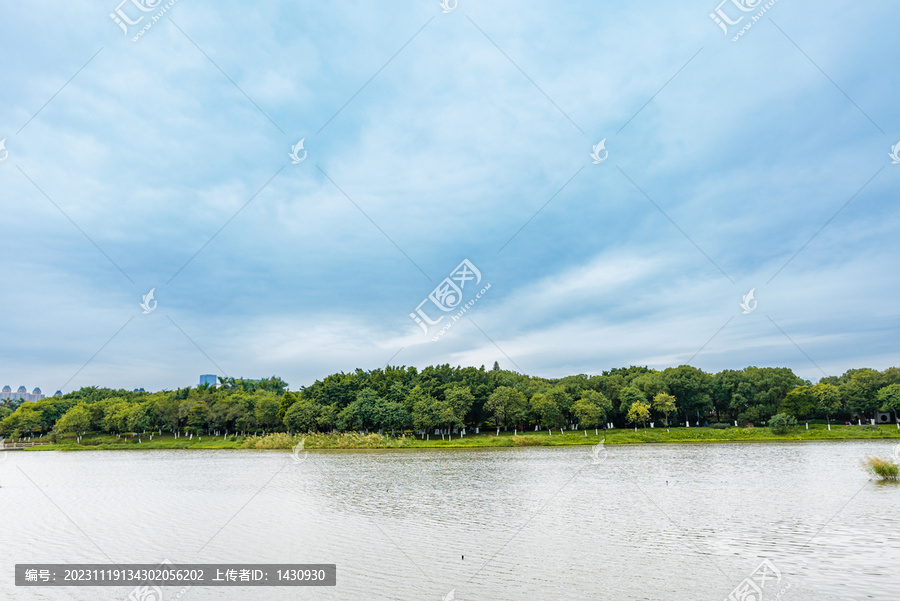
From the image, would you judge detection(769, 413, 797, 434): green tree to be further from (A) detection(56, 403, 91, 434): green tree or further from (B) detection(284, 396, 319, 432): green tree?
(A) detection(56, 403, 91, 434): green tree

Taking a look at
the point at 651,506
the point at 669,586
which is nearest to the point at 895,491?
the point at 651,506

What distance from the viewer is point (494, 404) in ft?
273

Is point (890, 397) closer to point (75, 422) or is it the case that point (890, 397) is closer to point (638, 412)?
point (638, 412)

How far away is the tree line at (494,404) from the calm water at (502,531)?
45.3 metres

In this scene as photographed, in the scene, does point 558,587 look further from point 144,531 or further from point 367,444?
point 367,444

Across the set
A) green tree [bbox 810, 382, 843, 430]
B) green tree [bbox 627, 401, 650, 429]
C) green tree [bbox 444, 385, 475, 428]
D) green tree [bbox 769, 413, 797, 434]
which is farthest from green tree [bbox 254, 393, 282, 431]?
green tree [bbox 810, 382, 843, 430]

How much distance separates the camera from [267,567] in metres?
15.6

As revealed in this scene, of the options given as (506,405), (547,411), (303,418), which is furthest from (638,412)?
(303,418)

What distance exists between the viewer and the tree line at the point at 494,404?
3241 inches

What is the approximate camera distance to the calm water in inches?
527

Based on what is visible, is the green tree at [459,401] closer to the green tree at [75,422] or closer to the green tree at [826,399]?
the green tree at [826,399]

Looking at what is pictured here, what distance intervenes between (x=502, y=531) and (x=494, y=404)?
211 ft

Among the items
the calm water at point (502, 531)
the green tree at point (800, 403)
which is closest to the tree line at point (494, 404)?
the green tree at point (800, 403)

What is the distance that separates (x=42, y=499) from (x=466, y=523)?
2586 centimetres
